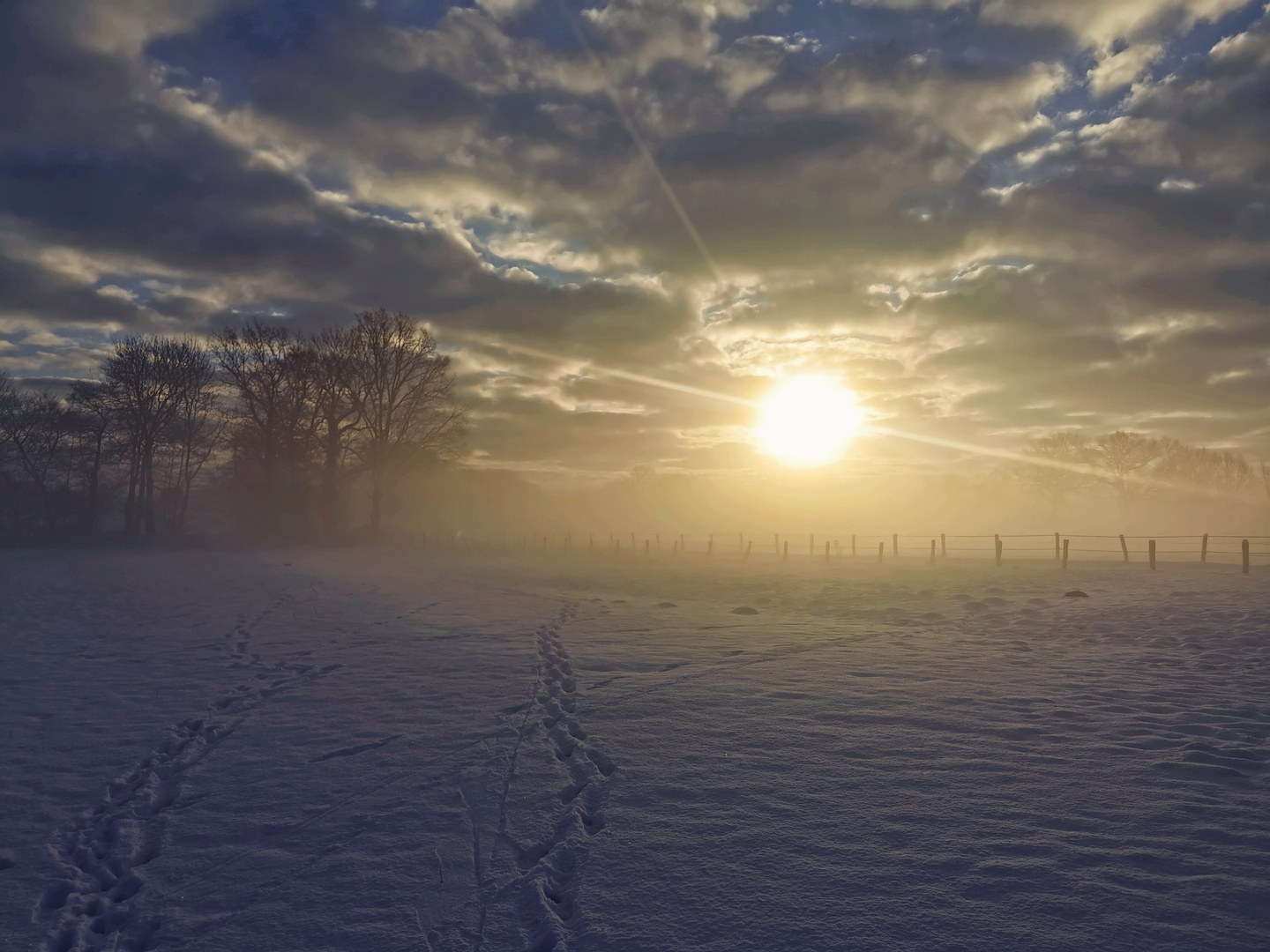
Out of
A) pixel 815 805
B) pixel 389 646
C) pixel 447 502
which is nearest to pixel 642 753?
pixel 815 805

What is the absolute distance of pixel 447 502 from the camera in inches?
4124

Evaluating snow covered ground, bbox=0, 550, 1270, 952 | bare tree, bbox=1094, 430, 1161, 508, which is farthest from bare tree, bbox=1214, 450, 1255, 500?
snow covered ground, bbox=0, 550, 1270, 952

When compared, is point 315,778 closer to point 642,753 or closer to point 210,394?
point 642,753

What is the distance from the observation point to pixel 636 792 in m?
5.54

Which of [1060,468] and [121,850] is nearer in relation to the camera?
[121,850]

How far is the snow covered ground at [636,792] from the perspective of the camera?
3.83 m

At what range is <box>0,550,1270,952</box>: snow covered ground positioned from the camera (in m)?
3.83

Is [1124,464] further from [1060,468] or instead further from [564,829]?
[564,829]

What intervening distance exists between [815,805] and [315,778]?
166 inches

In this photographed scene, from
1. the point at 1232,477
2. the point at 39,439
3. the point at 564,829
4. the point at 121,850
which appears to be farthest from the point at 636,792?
the point at 1232,477

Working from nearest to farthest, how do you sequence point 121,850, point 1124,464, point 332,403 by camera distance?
point 121,850, point 332,403, point 1124,464

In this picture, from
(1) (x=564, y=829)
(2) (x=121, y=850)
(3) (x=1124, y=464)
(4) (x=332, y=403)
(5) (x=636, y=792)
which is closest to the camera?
(2) (x=121, y=850)

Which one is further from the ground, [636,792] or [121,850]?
[636,792]

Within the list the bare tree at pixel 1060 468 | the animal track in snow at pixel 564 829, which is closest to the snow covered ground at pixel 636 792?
the animal track in snow at pixel 564 829
